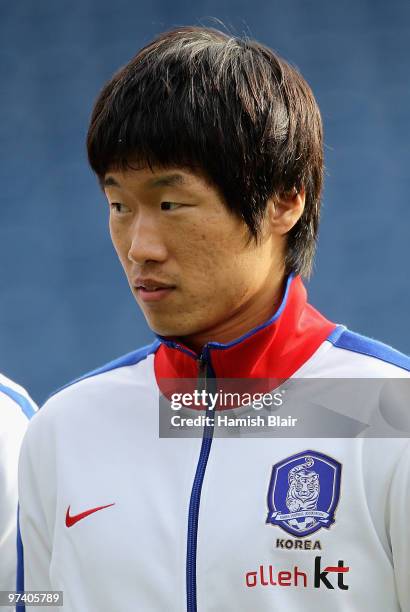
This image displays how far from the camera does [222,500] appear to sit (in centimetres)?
143

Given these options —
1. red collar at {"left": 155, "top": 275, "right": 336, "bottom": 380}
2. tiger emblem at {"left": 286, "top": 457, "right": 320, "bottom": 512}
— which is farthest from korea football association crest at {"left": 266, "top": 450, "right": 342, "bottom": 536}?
red collar at {"left": 155, "top": 275, "right": 336, "bottom": 380}

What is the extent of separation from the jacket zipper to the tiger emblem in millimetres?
116

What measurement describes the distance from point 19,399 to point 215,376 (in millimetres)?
555

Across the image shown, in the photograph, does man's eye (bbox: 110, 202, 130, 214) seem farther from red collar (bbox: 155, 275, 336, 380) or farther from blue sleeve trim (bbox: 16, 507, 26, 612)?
blue sleeve trim (bbox: 16, 507, 26, 612)

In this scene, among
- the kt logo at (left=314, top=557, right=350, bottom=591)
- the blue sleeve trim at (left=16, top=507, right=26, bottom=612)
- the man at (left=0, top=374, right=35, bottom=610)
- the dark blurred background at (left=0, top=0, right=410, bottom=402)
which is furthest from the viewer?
the dark blurred background at (left=0, top=0, right=410, bottom=402)

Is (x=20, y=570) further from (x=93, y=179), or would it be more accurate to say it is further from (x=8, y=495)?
(x=93, y=179)

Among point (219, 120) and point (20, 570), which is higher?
point (219, 120)

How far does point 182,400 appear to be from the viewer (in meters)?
1.54

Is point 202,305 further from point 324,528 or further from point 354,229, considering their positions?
point 354,229

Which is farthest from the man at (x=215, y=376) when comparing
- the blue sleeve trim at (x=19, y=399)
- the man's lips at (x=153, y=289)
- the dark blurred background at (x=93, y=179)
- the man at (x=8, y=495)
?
the dark blurred background at (x=93, y=179)

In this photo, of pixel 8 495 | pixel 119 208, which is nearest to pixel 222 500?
pixel 119 208

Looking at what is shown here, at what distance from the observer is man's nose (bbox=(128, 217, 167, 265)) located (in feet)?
4.66

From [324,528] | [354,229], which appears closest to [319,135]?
[324,528]

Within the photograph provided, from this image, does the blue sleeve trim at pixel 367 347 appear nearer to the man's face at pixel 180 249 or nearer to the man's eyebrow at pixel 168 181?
the man's face at pixel 180 249
